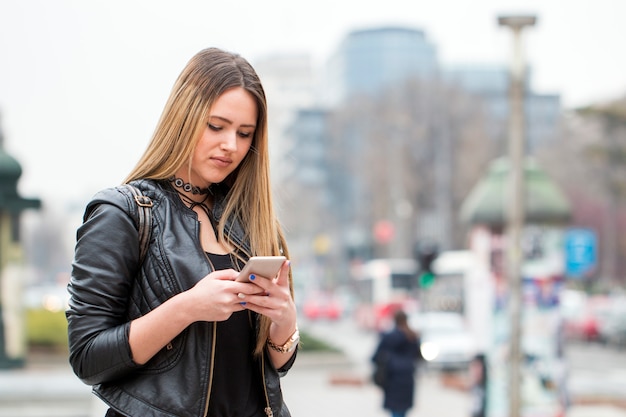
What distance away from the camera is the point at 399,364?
11703mm

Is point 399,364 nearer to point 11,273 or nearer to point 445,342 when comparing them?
point 11,273

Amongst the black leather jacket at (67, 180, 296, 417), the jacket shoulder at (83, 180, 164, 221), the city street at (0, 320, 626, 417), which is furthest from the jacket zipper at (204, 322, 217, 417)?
the city street at (0, 320, 626, 417)

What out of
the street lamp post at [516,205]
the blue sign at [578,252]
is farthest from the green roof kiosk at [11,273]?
the blue sign at [578,252]

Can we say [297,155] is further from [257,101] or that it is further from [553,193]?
[257,101]

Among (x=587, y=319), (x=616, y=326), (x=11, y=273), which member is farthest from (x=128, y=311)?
(x=587, y=319)

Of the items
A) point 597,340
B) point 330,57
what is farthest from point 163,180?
point 330,57

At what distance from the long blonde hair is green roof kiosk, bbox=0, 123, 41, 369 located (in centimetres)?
1469

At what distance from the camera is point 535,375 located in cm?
1314

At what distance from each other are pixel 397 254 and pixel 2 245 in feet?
144

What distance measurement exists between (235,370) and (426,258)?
17.8 metres

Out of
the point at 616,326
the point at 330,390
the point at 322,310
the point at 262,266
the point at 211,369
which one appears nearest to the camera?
the point at 262,266

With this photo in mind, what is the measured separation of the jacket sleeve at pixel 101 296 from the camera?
2.15 m

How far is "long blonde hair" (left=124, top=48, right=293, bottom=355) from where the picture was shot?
2334 millimetres

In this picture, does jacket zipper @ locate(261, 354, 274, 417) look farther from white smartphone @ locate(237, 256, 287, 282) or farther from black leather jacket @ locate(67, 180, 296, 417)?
white smartphone @ locate(237, 256, 287, 282)
